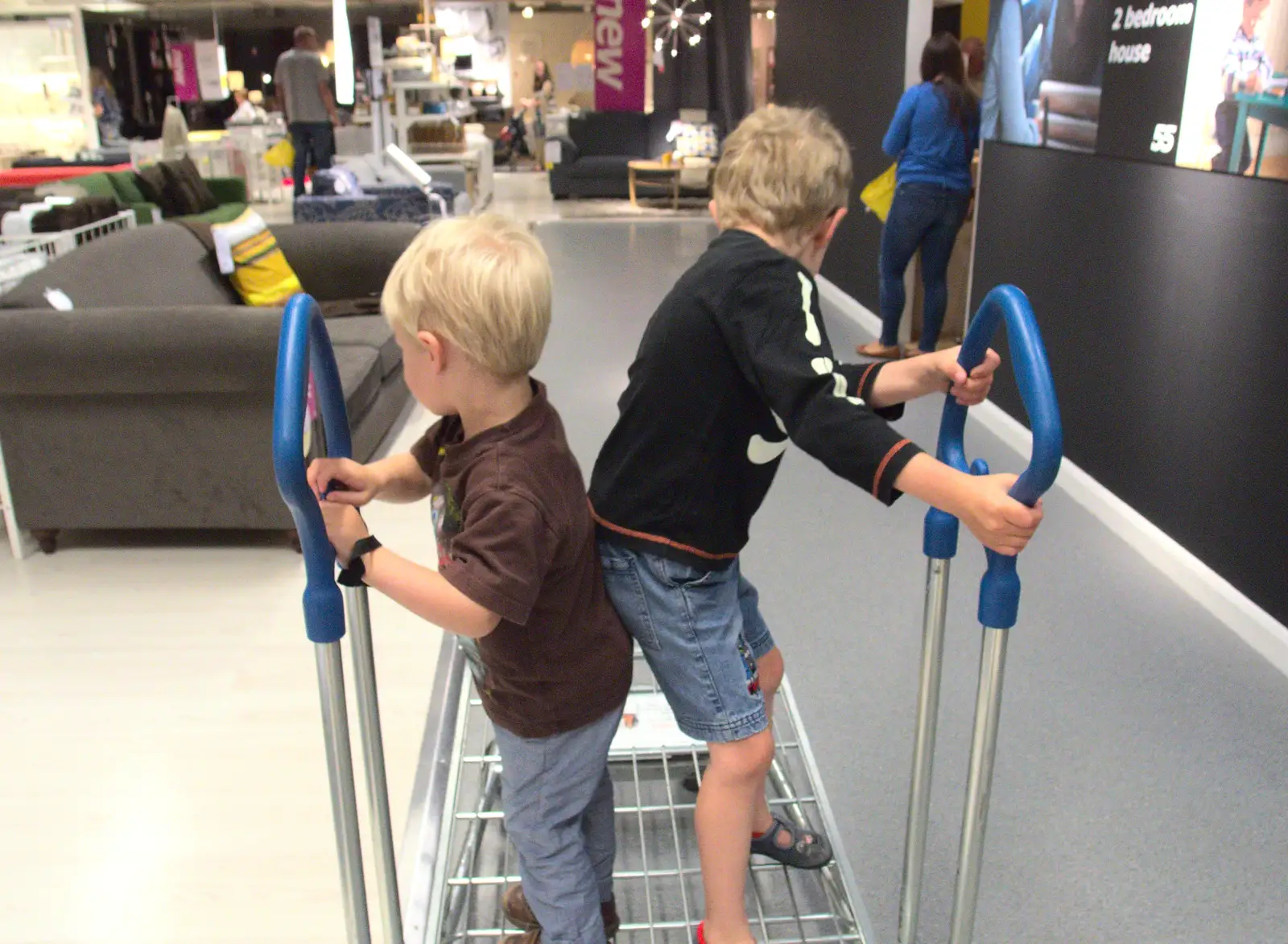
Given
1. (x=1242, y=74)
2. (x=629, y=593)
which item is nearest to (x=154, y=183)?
(x=1242, y=74)

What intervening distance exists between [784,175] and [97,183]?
23.0 ft

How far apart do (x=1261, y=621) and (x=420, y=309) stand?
2459 millimetres

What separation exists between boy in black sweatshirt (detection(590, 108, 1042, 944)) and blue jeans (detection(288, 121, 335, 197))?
10.3 metres

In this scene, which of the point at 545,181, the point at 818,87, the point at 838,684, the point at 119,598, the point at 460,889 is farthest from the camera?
the point at 545,181

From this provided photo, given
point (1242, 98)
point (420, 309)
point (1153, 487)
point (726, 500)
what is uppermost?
point (1242, 98)

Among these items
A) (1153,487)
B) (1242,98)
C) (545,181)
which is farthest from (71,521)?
(545,181)

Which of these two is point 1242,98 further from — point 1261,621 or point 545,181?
point 545,181

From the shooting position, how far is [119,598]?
125 inches

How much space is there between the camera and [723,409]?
146 centimetres

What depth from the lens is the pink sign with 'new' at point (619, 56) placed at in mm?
13344

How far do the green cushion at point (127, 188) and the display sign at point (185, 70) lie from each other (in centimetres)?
1065

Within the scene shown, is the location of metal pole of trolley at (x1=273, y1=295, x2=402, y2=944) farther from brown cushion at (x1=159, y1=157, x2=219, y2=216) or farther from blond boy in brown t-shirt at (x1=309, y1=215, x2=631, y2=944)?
brown cushion at (x1=159, y1=157, x2=219, y2=216)

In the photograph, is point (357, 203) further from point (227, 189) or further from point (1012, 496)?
point (1012, 496)

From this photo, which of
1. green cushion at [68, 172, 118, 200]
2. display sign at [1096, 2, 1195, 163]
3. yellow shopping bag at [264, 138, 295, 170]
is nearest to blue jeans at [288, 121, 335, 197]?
yellow shopping bag at [264, 138, 295, 170]
